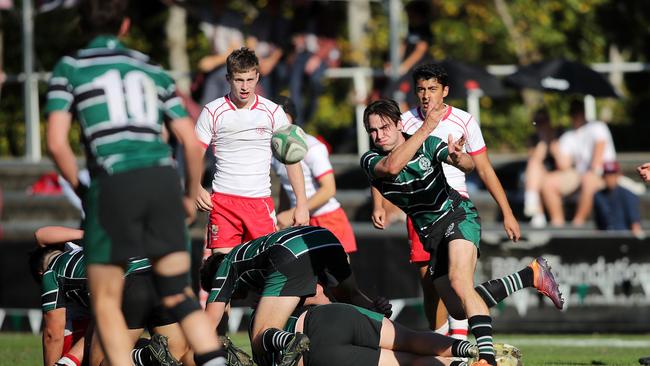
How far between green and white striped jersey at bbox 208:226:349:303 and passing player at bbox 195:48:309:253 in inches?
45.0

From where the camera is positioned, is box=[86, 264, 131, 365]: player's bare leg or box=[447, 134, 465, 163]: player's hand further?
box=[447, 134, 465, 163]: player's hand

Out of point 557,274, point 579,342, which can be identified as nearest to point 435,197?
point 579,342

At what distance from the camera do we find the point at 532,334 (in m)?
13.3

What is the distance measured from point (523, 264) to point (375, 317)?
19.0 ft

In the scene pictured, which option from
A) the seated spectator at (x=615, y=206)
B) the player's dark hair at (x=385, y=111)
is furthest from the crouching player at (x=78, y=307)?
the seated spectator at (x=615, y=206)

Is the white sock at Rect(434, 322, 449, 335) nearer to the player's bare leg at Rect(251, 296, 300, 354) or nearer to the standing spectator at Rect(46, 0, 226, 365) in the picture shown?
the player's bare leg at Rect(251, 296, 300, 354)

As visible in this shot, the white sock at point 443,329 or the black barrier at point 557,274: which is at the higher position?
the white sock at point 443,329

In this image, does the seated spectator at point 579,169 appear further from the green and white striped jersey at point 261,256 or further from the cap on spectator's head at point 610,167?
the green and white striped jersey at point 261,256

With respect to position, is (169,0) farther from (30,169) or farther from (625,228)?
(625,228)

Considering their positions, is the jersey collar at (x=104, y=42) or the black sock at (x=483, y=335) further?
the black sock at (x=483, y=335)

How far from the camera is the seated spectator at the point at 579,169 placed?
49.7ft

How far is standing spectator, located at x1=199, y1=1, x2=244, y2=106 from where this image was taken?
15.1 meters

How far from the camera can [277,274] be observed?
313 inches

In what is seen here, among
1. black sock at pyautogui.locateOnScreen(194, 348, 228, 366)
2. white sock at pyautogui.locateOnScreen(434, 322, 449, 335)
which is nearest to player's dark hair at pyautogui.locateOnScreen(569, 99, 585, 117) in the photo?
white sock at pyautogui.locateOnScreen(434, 322, 449, 335)
